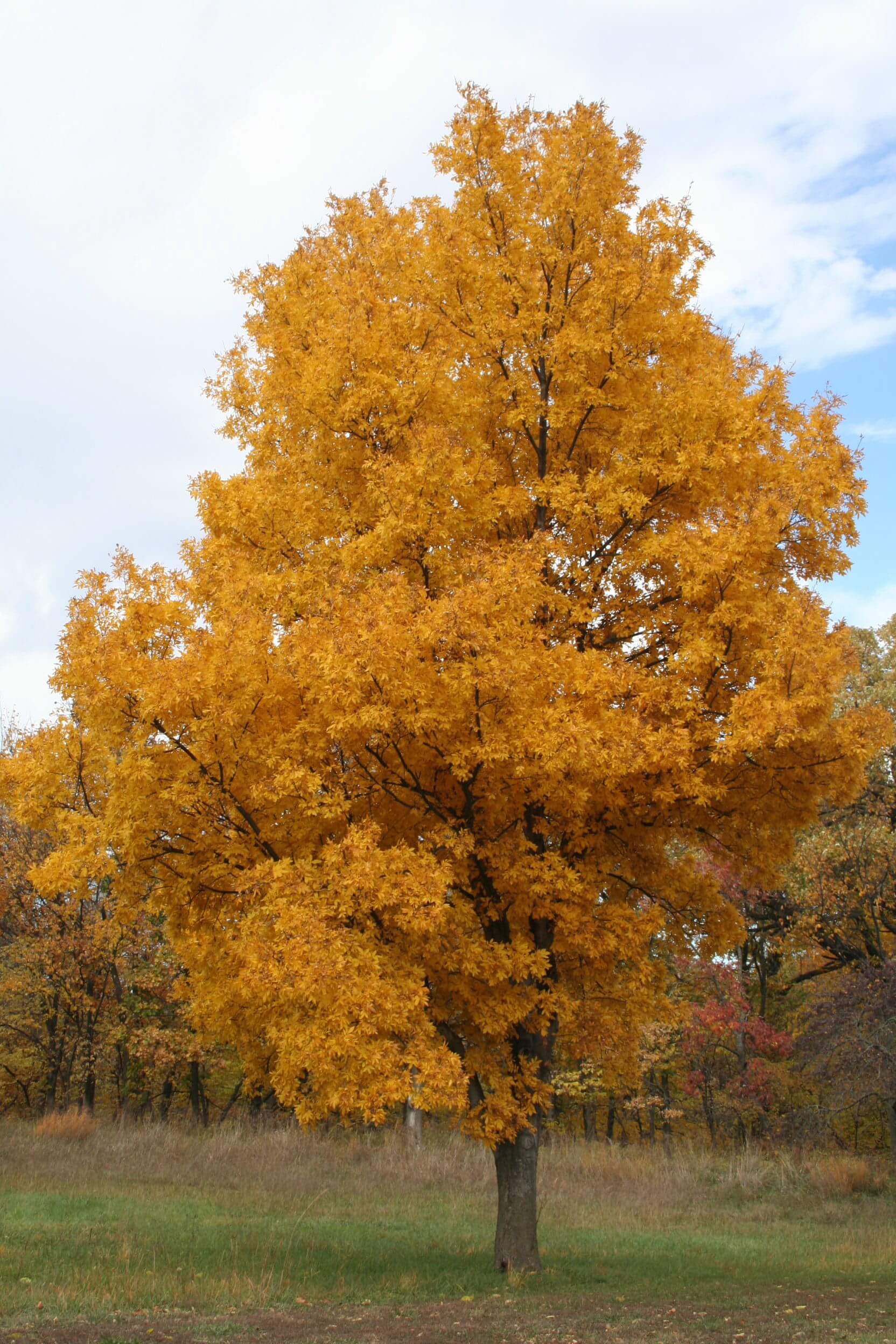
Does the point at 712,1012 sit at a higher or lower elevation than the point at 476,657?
lower

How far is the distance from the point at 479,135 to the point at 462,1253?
37.7ft

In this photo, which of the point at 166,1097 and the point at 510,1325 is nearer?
the point at 510,1325

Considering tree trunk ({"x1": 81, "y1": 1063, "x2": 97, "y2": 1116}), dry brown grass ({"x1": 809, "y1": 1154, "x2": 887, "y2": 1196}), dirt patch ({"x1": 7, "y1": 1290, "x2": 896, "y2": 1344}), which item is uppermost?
dirt patch ({"x1": 7, "y1": 1290, "x2": 896, "y2": 1344})

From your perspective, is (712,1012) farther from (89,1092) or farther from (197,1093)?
(89,1092)

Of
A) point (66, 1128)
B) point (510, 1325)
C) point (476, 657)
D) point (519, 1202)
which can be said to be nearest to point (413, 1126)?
point (66, 1128)

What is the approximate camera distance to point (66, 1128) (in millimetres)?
17656

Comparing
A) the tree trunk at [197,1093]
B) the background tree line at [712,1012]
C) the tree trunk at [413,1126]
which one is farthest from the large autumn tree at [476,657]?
the tree trunk at [197,1093]

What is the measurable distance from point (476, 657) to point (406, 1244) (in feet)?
28.1

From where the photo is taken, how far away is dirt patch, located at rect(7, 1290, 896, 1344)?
6648 mm

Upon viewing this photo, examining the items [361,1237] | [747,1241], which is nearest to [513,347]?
[361,1237]

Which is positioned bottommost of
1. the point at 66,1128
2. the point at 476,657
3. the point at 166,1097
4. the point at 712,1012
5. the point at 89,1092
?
the point at 166,1097

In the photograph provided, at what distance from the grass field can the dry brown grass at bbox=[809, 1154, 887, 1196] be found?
5 cm

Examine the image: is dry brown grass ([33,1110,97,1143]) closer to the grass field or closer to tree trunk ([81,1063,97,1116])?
the grass field

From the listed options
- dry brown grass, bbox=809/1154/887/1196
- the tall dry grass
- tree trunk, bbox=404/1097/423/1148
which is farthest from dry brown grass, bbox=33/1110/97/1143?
dry brown grass, bbox=809/1154/887/1196
